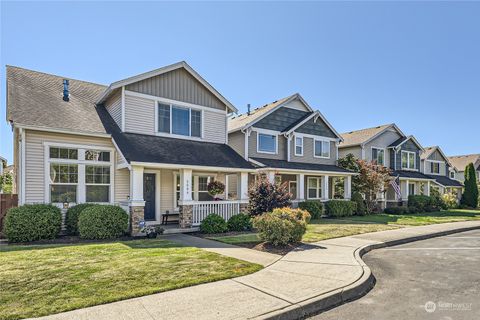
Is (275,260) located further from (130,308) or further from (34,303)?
(34,303)

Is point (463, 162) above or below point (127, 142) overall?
above

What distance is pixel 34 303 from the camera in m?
4.84

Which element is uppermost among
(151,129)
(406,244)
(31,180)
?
(151,129)

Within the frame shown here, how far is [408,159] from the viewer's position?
31.0 m

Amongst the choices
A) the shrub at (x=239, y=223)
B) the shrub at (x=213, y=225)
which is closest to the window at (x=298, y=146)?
the shrub at (x=239, y=223)

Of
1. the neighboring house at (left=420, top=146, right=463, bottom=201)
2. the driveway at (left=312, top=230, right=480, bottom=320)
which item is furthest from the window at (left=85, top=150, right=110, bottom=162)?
the neighboring house at (left=420, top=146, right=463, bottom=201)

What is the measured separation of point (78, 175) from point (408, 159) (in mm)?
29481

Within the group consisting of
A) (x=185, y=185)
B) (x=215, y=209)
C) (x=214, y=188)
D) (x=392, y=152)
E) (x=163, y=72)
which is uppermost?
(x=163, y=72)

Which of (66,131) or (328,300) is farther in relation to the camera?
(66,131)

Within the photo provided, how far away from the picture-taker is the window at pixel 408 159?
1205 inches

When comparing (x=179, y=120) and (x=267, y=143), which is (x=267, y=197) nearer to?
(x=179, y=120)

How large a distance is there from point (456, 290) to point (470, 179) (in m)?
34.3

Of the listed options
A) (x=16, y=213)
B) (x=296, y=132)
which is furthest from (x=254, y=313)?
(x=296, y=132)

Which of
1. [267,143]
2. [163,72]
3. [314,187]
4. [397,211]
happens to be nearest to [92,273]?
[163,72]
